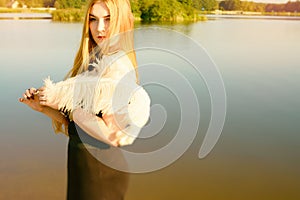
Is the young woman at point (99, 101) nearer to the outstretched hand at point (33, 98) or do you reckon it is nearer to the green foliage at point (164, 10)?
the outstretched hand at point (33, 98)

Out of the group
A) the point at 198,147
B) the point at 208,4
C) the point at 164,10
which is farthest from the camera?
the point at 208,4

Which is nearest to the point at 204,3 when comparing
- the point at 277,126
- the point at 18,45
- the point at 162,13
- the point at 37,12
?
the point at 162,13

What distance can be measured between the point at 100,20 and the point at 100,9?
0.03m

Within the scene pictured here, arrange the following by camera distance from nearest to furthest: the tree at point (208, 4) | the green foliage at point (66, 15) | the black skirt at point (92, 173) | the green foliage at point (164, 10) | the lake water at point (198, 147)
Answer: the black skirt at point (92, 173) < the lake water at point (198, 147) < the green foliage at point (66, 15) < the green foliage at point (164, 10) < the tree at point (208, 4)

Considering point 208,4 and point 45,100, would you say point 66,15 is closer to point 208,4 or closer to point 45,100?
point 208,4

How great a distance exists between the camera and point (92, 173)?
3.29ft

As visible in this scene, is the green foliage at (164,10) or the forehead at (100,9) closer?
the forehead at (100,9)

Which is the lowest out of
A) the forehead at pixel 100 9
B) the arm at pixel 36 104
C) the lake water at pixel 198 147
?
the lake water at pixel 198 147

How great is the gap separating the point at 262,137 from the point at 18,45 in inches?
254

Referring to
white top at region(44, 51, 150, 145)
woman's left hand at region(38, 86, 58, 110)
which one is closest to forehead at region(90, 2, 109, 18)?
white top at region(44, 51, 150, 145)

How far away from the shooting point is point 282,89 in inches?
202

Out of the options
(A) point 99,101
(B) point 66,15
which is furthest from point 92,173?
(B) point 66,15

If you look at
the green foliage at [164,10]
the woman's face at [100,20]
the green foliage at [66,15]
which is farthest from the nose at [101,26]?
the green foliage at [164,10]

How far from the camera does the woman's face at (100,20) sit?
3.21 feet
